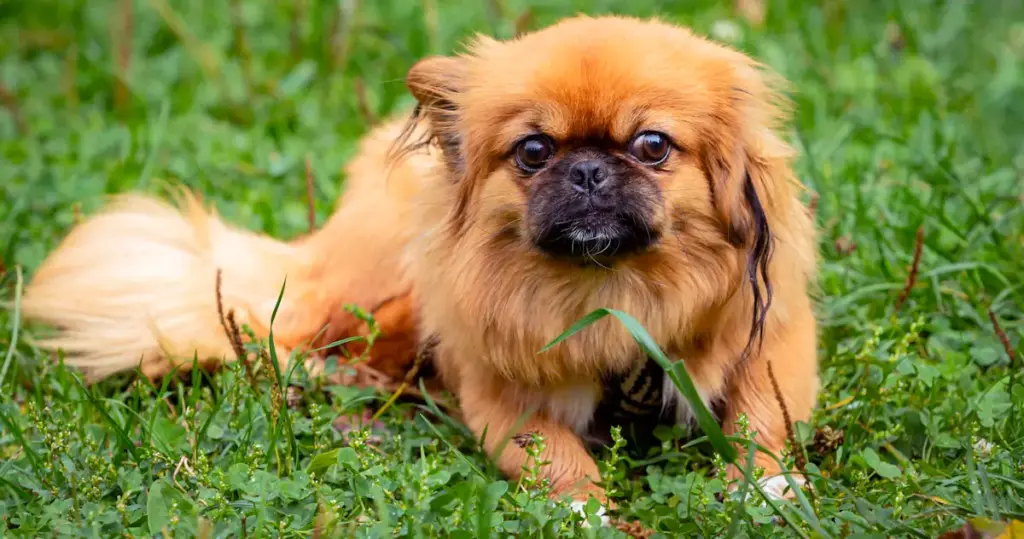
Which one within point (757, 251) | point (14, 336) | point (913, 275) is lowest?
point (14, 336)

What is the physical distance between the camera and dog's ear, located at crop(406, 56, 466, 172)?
2.72 meters

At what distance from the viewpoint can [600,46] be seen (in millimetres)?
2465

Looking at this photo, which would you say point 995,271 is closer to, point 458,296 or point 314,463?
point 458,296

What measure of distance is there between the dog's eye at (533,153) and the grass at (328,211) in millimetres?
669

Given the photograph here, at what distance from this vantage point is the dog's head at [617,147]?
242 cm

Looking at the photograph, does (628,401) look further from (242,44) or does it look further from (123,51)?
(123,51)

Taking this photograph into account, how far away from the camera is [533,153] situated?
2514mm

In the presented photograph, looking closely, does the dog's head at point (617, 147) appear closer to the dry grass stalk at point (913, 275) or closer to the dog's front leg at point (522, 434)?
the dog's front leg at point (522, 434)

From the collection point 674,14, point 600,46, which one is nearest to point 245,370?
point 600,46

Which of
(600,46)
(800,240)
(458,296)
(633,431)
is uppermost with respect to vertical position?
(600,46)

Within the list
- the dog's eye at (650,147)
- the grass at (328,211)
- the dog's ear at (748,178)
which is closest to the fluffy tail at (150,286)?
the grass at (328,211)

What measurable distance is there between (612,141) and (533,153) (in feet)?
0.63

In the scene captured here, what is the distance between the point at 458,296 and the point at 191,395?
73 centimetres

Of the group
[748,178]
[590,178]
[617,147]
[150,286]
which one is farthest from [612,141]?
[150,286]
